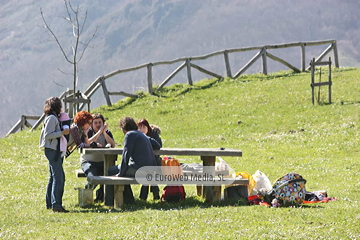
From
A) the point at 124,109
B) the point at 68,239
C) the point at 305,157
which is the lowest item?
the point at 68,239

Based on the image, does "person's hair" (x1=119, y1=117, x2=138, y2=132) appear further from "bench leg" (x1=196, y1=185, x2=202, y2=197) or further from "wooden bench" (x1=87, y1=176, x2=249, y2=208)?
"bench leg" (x1=196, y1=185, x2=202, y2=197)

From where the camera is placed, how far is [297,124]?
21938 mm

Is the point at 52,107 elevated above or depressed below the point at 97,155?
above

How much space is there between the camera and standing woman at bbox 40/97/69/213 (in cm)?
994

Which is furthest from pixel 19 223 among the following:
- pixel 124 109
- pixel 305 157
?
pixel 124 109

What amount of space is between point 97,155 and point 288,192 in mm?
3968

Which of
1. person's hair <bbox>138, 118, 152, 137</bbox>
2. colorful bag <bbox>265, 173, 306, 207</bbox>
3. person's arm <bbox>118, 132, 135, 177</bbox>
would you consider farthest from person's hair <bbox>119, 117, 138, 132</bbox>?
colorful bag <bbox>265, 173, 306, 207</bbox>

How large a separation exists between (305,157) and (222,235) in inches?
373

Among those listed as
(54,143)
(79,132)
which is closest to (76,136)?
(79,132)

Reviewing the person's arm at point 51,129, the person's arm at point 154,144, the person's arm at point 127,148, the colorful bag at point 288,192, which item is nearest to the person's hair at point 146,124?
the person's arm at point 154,144

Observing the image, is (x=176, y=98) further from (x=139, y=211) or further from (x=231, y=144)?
(x=139, y=211)

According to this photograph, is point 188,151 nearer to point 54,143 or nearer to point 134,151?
point 134,151

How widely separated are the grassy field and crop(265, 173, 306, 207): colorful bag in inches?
11.8

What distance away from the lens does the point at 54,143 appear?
396 inches
